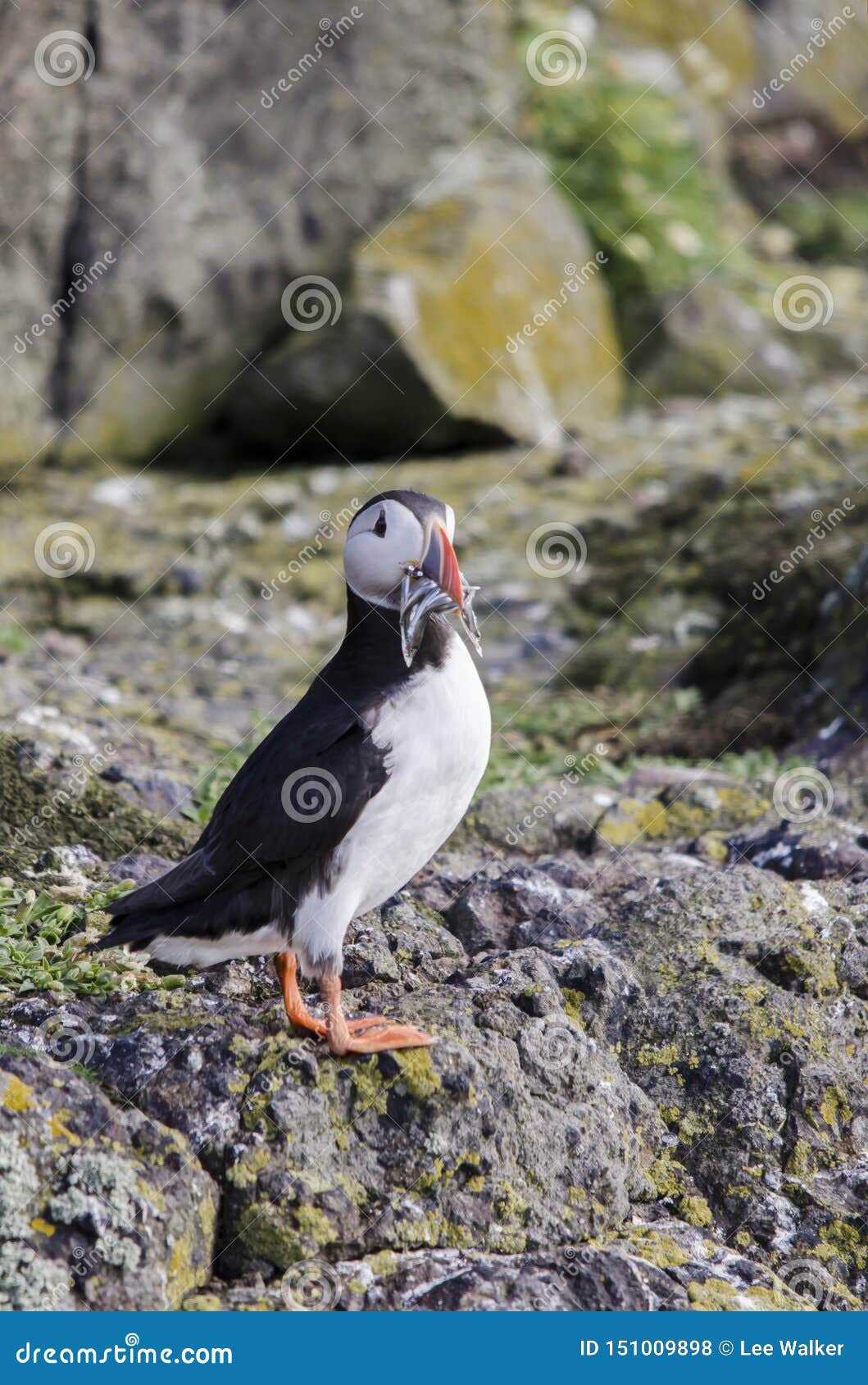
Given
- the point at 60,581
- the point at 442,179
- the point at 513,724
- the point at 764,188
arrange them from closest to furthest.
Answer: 1. the point at 513,724
2. the point at 60,581
3. the point at 442,179
4. the point at 764,188

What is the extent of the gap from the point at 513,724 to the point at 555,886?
2512 millimetres

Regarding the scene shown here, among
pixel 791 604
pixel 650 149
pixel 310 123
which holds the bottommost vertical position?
pixel 791 604

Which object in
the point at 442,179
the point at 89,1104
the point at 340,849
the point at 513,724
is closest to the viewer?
the point at 89,1104

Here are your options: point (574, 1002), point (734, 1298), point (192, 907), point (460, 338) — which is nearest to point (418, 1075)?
point (574, 1002)

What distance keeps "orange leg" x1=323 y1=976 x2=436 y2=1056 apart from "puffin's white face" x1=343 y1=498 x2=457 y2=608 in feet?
3.84

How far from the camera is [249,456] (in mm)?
10836

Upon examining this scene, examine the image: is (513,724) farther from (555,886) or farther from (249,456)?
(249,456)

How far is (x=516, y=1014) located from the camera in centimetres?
411

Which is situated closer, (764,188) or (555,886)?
(555,886)

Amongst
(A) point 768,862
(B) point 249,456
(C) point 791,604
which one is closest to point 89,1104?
(A) point 768,862

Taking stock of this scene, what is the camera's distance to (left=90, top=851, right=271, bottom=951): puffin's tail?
4051mm

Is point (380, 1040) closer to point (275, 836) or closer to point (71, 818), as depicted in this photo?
point (275, 836)

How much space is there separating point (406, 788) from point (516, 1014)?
791 mm

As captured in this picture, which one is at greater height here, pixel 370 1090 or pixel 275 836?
pixel 275 836
